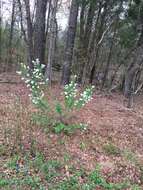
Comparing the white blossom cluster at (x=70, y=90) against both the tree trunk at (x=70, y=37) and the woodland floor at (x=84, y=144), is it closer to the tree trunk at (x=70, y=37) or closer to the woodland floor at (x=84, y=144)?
the woodland floor at (x=84, y=144)

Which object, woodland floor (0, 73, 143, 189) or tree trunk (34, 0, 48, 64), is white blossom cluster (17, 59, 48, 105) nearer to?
woodland floor (0, 73, 143, 189)

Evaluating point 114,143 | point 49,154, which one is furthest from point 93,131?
point 49,154

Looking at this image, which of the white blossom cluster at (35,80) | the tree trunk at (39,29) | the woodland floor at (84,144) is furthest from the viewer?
the tree trunk at (39,29)

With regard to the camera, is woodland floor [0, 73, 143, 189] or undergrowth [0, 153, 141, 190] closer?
undergrowth [0, 153, 141, 190]

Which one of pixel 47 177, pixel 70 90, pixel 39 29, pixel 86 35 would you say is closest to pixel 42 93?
pixel 70 90

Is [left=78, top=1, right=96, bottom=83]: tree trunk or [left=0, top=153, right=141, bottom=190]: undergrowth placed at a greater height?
[left=78, top=1, right=96, bottom=83]: tree trunk

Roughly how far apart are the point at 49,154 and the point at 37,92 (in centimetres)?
145

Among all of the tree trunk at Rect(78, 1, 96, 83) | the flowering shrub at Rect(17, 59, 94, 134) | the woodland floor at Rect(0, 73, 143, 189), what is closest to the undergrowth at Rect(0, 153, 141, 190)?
the woodland floor at Rect(0, 73, 143, 189)

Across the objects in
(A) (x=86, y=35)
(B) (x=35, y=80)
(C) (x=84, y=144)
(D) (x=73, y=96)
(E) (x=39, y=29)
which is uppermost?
(E) (x=39, y=29)

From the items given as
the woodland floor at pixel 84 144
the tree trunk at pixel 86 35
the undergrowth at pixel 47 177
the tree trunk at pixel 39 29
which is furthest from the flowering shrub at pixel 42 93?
the tree trunk at pixel 86 35

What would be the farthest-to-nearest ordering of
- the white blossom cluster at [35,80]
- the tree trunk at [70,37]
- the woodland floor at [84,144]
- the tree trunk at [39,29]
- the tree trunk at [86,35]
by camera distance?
the tree trunk at [86,35] < the tree trunk at [70,37] < the tree trunk at [39,29] < the white blossom cluster at [35,80] < the woodland floor at [84,144]

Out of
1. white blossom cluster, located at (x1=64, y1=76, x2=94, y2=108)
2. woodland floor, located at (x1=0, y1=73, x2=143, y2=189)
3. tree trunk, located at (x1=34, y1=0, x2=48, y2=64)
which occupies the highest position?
tree trunk, located at (x1=34, y1=0, x2=48, y2=64)

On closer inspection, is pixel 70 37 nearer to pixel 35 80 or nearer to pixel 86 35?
pixel 86 35

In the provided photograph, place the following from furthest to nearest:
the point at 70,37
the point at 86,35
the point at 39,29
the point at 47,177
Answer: the point at 86,35
the point at 70,37
the point at 39,29
the point at 47,177
